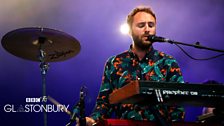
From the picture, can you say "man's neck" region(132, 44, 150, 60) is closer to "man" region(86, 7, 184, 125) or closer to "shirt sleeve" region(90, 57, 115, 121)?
"man" region(86, 7, 184, 125)

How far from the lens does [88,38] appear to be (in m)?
Result: 4.27

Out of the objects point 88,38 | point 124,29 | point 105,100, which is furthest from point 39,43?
point 124,29

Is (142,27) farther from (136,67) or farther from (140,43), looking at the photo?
(136,67)

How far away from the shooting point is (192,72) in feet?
14.6

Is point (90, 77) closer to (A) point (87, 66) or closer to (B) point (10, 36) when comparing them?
(A) point (87, 66)

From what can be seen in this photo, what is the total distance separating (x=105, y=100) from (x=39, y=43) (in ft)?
2.88

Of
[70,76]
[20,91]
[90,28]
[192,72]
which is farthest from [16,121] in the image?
[192,72]

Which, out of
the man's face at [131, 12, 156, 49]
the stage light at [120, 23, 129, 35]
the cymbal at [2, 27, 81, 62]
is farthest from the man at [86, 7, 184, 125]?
the stage light at [120, 23, 129, 35]

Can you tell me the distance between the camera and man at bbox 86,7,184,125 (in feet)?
8.93

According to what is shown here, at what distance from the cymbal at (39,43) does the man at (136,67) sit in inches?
21.2

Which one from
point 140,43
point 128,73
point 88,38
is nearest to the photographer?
point 128,73

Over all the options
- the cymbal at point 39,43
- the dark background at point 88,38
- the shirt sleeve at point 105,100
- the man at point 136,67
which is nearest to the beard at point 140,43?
the man at point 136,67

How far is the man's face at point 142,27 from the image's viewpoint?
283cm

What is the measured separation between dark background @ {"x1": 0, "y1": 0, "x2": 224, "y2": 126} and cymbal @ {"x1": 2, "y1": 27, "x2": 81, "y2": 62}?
29.8 inches
